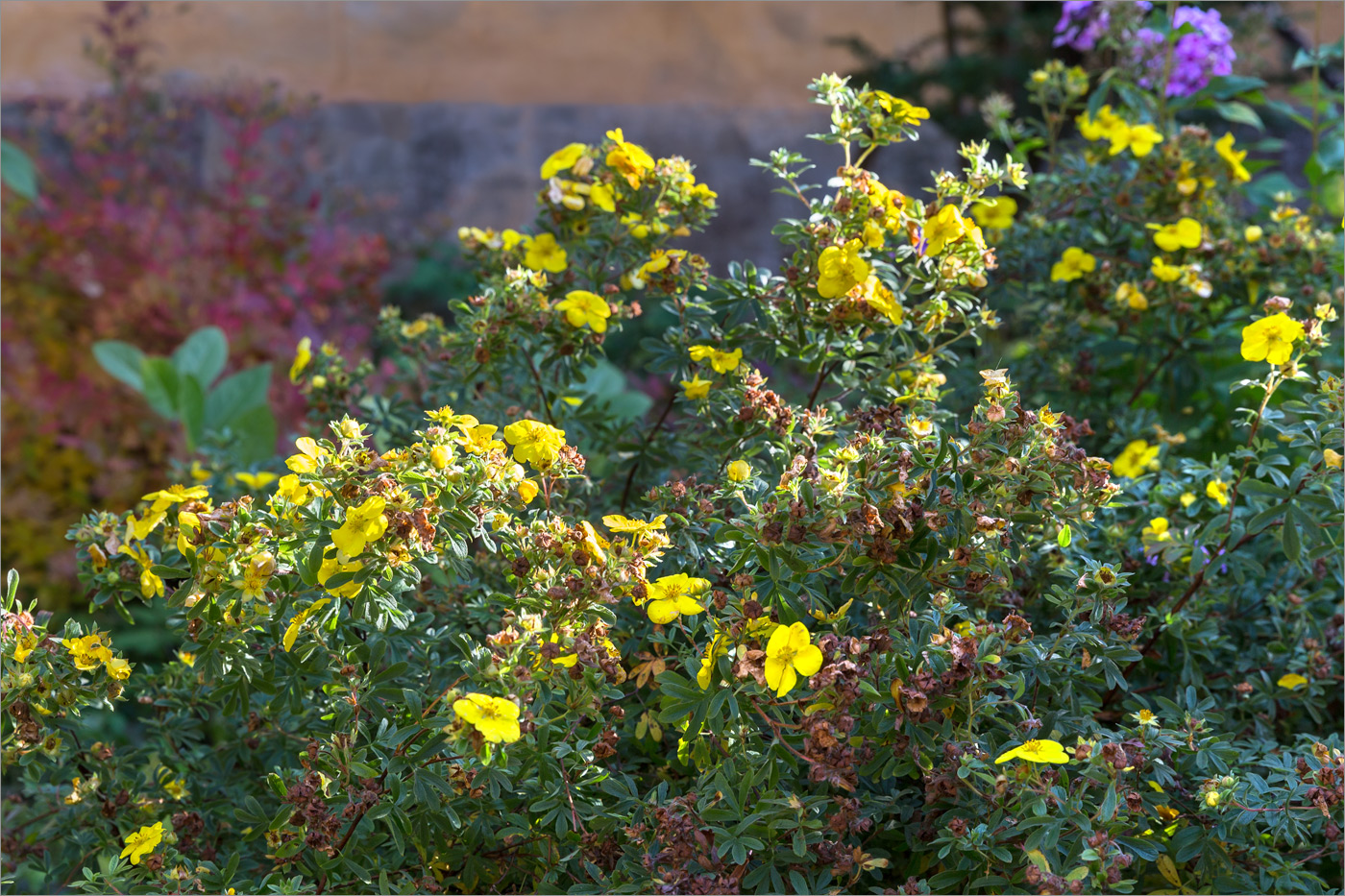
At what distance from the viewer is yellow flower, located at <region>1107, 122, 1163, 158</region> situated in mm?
1729

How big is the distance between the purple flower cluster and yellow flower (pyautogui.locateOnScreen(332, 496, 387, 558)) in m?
1.62

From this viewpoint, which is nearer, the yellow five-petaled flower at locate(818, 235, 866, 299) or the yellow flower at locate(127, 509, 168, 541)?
the yellow flower at locate(127, 509, 168, 541)

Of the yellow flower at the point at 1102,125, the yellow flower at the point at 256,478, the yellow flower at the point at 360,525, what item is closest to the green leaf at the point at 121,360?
the yellow flower at the point at 256,478

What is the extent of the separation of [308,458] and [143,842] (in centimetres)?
47

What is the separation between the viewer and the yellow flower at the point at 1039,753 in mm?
922

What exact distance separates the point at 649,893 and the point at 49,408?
2420 mm

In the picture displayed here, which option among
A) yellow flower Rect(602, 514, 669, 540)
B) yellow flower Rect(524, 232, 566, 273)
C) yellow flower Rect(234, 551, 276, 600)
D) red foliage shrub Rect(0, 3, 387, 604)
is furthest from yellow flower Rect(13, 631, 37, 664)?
red foliage shrub Rect(0, 3, 387, 604)

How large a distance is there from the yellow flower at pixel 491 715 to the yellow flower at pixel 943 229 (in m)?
0.75

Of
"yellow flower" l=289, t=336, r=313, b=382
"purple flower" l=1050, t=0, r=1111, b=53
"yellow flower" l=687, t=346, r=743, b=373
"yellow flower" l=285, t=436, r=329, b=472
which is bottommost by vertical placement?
"yellow flower" l=285, t=436, r=329, b=472

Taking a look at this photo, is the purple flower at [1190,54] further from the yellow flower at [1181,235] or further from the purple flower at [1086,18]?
the yellow flower at [1181,235]

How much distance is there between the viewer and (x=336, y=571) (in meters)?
0.98

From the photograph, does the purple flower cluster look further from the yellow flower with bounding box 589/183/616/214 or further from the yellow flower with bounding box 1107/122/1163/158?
the yellow flower with bounding box 589/183/616/214

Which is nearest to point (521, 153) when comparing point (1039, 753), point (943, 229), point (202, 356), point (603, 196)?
point (202, 356)

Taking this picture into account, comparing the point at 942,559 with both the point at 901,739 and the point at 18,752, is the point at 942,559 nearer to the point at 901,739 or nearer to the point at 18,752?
the point at 901,739
